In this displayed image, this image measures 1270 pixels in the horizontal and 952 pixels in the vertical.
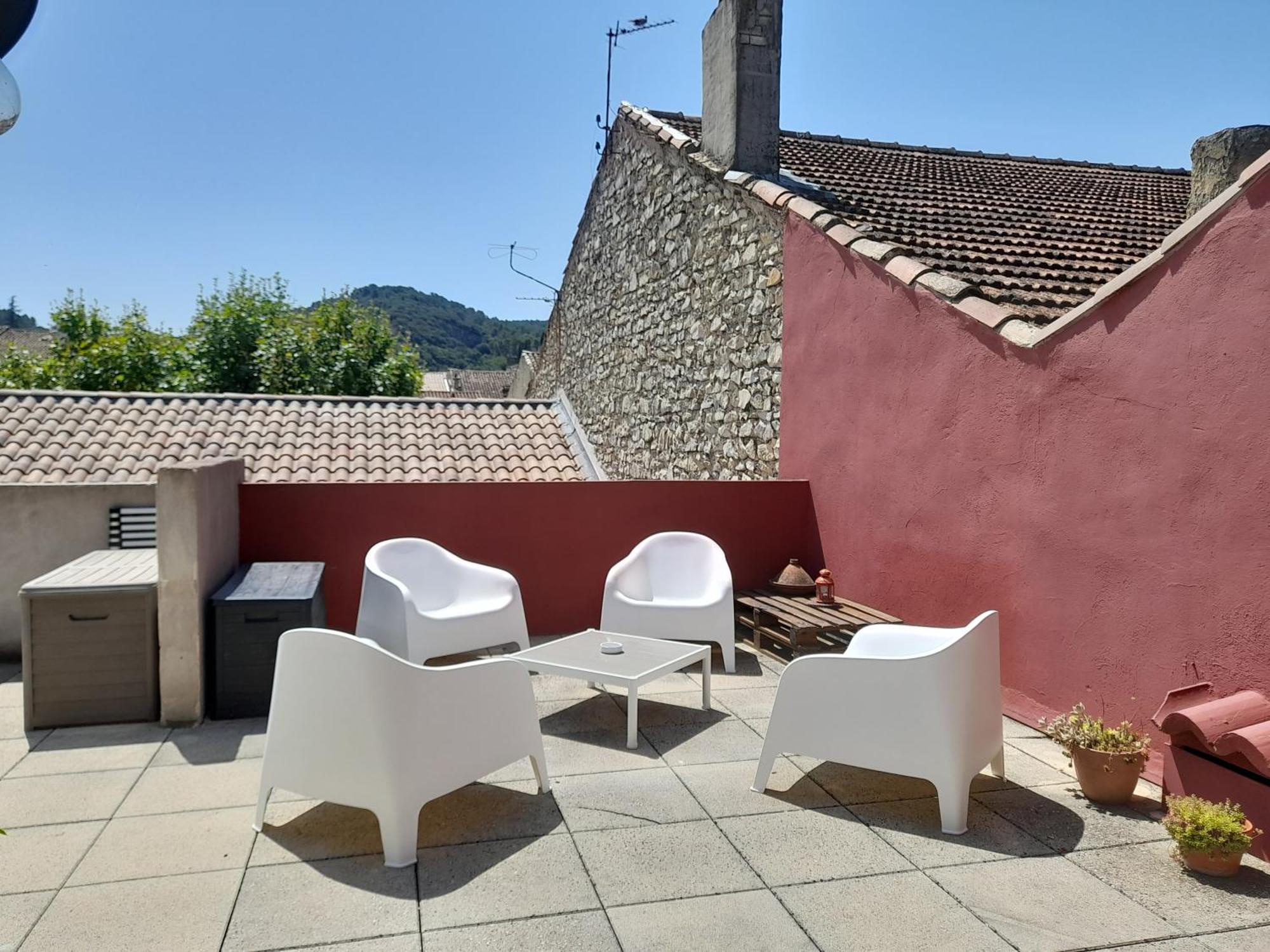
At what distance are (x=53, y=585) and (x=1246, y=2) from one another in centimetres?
794

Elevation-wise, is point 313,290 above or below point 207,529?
above

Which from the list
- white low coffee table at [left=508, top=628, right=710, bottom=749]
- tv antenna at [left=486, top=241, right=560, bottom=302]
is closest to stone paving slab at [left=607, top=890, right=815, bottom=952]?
white low coffee table at [left=508, top=628, right=710, bottom=749]

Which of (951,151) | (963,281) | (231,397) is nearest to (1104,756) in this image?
(963,281)

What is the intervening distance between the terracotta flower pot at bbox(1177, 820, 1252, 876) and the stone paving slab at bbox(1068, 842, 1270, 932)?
3 centimetres

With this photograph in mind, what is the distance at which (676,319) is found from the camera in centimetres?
905

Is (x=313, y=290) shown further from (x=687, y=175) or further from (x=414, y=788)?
(x=414, y=788)

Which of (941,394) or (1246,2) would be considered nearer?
(941,394)

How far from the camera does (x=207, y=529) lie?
415 centimetres

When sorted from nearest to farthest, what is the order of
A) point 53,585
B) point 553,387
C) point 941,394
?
1. point 53,585
2. point 941,394
3. point 553,387

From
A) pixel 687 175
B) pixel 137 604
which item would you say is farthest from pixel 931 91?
pixel 137 604

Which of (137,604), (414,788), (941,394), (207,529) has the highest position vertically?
(941,394)

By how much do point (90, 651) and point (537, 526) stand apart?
8.65 ft

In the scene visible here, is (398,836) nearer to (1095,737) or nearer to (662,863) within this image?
(662,863)

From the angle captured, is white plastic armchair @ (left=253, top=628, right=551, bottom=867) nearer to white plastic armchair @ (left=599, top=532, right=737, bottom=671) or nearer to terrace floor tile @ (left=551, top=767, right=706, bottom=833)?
terrace floor tile @ (left=551, top=767, right=706, bottom=833)
